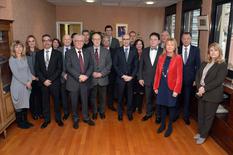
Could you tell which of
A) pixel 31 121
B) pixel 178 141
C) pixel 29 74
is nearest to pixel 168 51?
pixel 178 141

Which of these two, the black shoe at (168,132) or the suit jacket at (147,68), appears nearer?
the black shoe at (168,132)

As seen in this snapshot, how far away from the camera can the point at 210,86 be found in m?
2.95

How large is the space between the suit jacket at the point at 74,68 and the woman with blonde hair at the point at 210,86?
1.72 meters

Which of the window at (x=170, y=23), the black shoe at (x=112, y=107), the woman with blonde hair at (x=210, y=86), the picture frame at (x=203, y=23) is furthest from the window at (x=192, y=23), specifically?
the black shoe at (x=112, y=107)

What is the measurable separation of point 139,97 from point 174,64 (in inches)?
51.4

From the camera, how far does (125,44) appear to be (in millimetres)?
3836

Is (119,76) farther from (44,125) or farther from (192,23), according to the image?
(192,23)

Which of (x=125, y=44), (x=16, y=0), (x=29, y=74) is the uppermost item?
(x=16, y=0)

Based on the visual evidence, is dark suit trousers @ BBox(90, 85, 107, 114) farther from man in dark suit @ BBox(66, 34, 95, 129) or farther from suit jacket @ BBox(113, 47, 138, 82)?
suit jacket @ BBox(113, 47, 138, 82)

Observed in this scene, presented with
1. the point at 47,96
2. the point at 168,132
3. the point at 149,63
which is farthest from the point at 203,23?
the point at 47,96

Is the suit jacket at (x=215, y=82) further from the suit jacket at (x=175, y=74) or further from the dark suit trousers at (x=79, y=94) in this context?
the dark suit trousers at (x=79, y=94)

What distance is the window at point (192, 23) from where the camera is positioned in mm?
5223

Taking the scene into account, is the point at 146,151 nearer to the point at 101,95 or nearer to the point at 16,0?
the point at 101,95

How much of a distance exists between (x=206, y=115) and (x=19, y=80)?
9.33 feet
